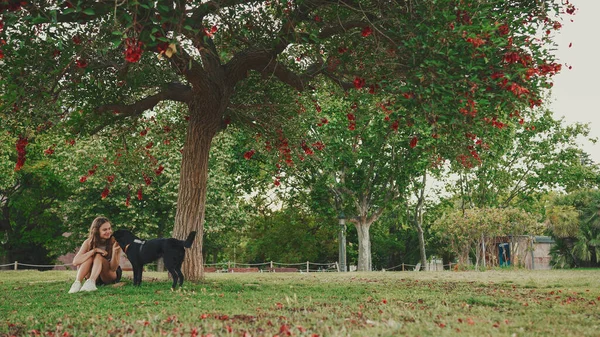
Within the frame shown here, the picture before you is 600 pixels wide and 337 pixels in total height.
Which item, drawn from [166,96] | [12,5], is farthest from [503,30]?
[166,96]

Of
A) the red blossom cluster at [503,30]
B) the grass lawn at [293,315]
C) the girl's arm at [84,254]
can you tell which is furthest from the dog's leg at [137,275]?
the red blossom cluster at [503,30]

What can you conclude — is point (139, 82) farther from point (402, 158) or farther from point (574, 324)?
point (402, 158)

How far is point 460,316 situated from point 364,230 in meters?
24.8

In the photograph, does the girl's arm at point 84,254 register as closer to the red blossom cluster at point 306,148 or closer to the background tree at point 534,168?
the red blossom cluster at point 306,148

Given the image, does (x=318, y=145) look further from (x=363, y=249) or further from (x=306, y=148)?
(x=363, y=249)

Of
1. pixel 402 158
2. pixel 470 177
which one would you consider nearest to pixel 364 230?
pixel 402 158

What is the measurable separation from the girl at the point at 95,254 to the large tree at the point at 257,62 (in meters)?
1.88

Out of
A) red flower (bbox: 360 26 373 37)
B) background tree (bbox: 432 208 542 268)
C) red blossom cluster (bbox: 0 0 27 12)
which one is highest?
red flower (bbox: 360 26 373 37)

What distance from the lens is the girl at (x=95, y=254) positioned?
32.1 ft

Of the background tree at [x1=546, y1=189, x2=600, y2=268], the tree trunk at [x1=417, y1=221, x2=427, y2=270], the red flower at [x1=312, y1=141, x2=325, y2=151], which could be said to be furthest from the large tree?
the background tree at [x1=546, y1=189, x2=600, y2=268]

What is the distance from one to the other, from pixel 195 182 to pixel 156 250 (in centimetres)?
238

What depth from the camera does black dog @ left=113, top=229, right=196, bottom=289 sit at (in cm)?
992

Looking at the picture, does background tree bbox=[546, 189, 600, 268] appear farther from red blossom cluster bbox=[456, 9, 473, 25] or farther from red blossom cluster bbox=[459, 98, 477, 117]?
red blossom cluster bbox=[456, 9, 473, 25]

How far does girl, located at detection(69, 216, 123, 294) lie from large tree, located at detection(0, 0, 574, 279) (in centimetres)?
188
